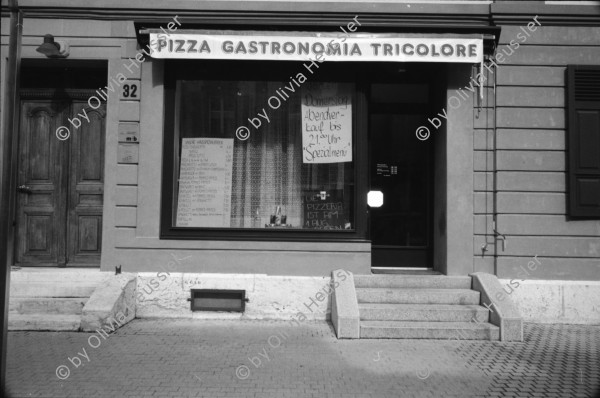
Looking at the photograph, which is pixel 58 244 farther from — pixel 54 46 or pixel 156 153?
pixel 54 46

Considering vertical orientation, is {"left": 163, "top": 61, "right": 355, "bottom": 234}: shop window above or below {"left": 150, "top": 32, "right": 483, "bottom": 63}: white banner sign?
below

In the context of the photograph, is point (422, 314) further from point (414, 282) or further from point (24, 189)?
point (24, 189)

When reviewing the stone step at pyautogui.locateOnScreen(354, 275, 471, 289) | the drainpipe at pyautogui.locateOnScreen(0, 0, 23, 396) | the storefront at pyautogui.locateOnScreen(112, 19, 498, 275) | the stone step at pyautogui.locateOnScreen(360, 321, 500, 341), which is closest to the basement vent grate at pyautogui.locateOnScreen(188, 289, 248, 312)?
the storefront at pyautogui.locateOnScreen(112, 19, 498, 275)

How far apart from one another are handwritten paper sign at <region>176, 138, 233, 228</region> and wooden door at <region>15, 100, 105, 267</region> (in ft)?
4.56

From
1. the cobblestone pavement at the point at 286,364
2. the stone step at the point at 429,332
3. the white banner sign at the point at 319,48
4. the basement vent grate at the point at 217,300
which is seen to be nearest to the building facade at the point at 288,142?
the white banner sign at the point at 319,48

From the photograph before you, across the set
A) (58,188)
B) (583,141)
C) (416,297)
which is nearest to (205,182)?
(58,188)

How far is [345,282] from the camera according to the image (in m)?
7.41

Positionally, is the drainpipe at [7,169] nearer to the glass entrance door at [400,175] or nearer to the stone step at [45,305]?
the stone step at [45,305]

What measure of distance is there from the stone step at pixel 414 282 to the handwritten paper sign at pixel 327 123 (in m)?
1.93

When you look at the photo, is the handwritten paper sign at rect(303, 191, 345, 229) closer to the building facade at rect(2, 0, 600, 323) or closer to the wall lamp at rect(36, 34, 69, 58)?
the building facade at rect(2, 0, 600, 323)

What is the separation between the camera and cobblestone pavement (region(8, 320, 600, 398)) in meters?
4.91

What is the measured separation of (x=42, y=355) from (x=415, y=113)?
6668 mm

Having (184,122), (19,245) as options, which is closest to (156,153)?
(184,122)

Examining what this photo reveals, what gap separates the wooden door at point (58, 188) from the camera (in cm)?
825
